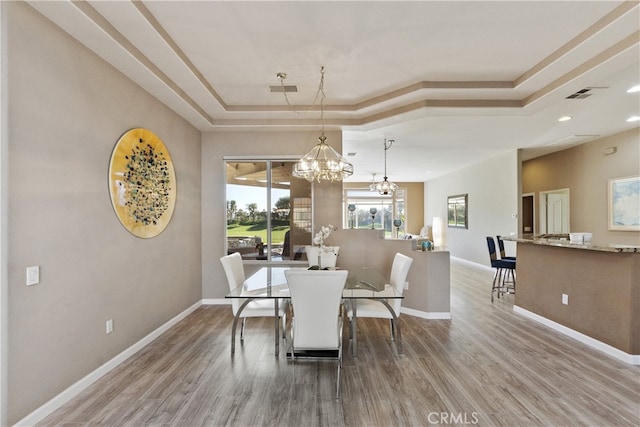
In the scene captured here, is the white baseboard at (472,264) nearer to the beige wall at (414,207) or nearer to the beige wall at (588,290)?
the beige wall at (414,207)

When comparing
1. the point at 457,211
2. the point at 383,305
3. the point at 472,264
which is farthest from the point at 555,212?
the point at 383,305

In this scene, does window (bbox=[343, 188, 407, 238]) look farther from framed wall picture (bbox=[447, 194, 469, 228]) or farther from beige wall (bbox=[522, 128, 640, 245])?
beige wall (bbox=[522, 128, 640, 245])

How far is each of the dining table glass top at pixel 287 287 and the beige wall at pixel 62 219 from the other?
114 centimetres

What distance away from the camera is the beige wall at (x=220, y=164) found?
4.75 metres

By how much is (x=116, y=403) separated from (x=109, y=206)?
65.2 inches

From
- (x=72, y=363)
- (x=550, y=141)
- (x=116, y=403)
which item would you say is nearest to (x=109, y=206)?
(x=72, y=363)

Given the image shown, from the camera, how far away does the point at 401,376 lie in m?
2.59

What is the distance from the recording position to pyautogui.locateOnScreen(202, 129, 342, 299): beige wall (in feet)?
15.6

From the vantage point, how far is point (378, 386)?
2.44 metres

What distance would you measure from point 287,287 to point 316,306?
2.45ft

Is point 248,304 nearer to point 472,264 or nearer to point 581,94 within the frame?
point 581,94

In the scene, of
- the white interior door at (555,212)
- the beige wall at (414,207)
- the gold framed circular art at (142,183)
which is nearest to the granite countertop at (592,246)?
the white interior door at (555,212)

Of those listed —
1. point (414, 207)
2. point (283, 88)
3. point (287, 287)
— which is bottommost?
point (287, 287)

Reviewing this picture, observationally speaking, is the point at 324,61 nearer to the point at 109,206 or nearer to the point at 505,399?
the point at 109,206
